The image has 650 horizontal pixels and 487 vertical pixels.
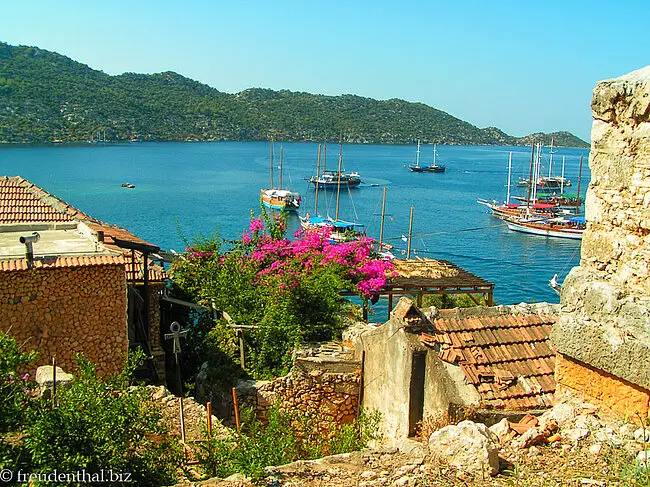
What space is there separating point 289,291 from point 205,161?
132 meters

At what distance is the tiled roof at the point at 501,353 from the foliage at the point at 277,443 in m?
1.86

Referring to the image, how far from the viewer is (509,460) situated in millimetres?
5730

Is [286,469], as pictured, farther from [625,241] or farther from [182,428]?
[625,241]

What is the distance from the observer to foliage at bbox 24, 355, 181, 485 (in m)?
5.70

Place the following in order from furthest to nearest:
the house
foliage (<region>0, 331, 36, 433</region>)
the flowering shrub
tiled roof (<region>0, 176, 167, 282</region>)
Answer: tiled roof (<region>0, 176, 167, 282</region>) < the flowering shrub < the house < foliage (<region>0, 331, 36, 433</region>)

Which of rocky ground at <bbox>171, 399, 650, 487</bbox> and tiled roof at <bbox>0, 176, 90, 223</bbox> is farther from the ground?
tiled roof at <bbox>0, 176, 90, 223</bbox>

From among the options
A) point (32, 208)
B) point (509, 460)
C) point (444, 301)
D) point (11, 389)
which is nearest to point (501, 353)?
point (509, 460)

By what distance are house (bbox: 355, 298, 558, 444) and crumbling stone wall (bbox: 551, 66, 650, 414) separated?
5.95 feet

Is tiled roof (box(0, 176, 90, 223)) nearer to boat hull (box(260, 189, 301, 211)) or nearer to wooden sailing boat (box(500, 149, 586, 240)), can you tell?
wooden sailing boat (box(500, 149, 586, 240))

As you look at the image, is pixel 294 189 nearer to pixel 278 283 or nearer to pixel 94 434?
pixel 278 283

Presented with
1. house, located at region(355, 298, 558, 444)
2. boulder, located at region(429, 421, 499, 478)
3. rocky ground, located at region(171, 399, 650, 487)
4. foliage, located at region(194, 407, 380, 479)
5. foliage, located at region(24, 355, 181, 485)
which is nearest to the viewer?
rocky ground, located at region(171, 399, 650, 487)

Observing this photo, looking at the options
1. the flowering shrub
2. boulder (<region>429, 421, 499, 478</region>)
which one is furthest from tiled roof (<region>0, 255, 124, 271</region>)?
boulder (<region>429, 421, 499, 478</region>)

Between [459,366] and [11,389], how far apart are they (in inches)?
208

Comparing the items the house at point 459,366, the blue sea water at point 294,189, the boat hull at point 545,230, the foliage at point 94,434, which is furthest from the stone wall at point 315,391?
the boat hull at point 545,230
